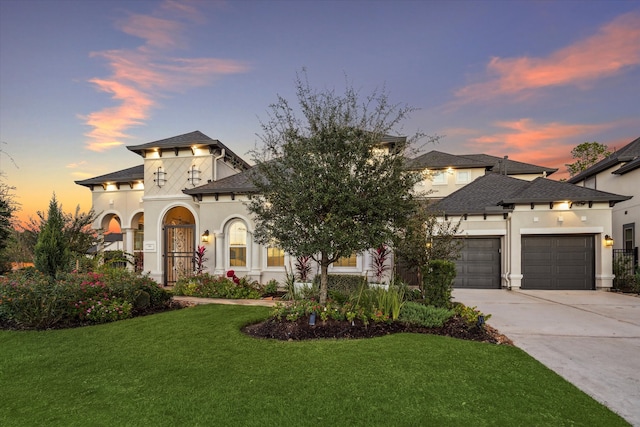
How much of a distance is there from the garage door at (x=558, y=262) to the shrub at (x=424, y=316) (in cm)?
916

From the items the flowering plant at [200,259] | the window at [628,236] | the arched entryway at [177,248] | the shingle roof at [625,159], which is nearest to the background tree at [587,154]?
the shingle roof at [625,159]

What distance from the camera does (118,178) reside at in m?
17.4

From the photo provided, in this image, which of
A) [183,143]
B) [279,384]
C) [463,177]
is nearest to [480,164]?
[463,177]

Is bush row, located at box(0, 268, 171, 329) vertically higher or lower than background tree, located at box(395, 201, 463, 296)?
lower

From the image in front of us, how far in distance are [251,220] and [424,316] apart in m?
8.66

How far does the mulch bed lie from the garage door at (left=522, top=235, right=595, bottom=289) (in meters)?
8.88

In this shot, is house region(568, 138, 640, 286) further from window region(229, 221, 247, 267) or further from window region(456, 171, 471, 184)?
window region(229, 221, 247, 267)

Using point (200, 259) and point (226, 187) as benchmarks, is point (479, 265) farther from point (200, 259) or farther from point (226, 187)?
point (200, 259)

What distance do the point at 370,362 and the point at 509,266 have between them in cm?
1151

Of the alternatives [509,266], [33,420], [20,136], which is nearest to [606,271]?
[509,266]

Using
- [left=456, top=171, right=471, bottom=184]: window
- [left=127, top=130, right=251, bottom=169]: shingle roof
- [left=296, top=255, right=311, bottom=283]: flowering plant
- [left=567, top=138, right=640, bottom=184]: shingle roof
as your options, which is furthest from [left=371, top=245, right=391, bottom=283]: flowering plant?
[left=567, top=138, right=640, bottom=184]: shingle roof

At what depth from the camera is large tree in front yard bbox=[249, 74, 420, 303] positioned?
6121 mm

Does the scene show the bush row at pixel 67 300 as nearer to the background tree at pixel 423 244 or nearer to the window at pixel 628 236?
the background tree at pixel 423 244

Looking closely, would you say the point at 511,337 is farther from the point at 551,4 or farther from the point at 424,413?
the point at 551,4
